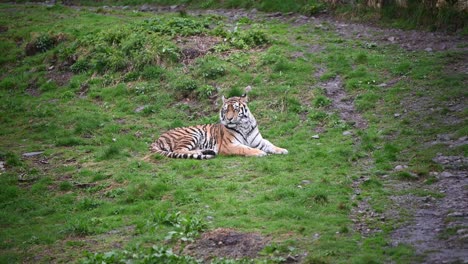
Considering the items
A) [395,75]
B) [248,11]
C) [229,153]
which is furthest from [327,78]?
[248,11]

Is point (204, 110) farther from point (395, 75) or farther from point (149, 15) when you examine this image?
point (149, 15)

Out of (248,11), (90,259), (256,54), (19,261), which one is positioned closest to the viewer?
(90,259)

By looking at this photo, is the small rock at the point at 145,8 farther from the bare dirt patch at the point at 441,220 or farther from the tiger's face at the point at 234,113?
the bare dirt patch at the point at 441,220

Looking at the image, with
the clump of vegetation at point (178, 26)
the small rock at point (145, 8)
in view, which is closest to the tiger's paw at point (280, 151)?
the clump of vegetation at point (178, 26)

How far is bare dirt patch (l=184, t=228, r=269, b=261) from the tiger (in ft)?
14.8

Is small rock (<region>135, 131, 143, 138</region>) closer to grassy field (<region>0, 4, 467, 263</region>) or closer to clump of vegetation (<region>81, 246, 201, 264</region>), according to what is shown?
grassy field (<region>0, 4, 467, 263</region>)

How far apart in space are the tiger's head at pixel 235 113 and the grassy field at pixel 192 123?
870 millimetres

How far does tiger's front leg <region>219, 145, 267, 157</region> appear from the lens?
46.6 feet

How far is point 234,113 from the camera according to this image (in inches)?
591

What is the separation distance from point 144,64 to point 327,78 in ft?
18.2

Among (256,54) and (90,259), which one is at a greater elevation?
(256,54)

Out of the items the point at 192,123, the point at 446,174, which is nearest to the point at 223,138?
the point at 192,123

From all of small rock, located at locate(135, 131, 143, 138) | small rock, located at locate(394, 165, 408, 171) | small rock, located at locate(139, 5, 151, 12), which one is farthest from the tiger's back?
small rock, located at locate(139, 5, 151, 12)

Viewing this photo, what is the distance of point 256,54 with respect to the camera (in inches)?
768
